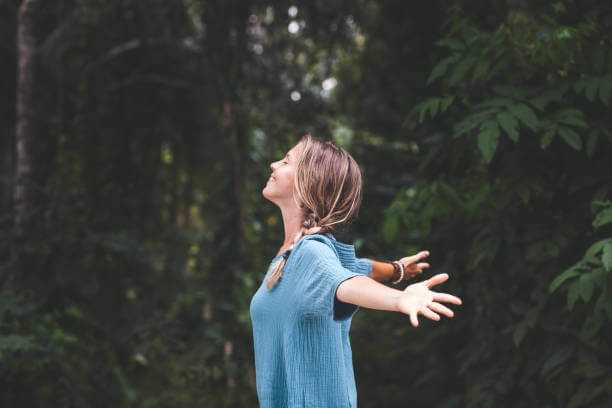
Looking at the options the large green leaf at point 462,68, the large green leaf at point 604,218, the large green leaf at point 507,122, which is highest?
the large green leaf at point 462,68

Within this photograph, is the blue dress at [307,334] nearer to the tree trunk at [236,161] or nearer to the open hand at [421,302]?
the open hand at [421,302]

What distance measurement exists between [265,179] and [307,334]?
152 inches

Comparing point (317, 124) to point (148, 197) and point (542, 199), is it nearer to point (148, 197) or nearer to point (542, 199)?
point (148, 197)

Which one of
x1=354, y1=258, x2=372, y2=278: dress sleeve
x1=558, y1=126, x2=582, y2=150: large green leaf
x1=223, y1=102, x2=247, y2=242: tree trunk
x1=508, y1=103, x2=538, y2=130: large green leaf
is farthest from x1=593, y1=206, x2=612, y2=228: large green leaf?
x1=223, y1=102, x2=247, y2=242: tree trunk

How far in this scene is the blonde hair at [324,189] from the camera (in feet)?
4.84

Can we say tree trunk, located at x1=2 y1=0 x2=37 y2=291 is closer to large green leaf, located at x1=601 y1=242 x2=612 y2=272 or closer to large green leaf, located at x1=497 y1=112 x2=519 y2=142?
large green leaf, located at x1=497 y1=112 x2=519 y2=142

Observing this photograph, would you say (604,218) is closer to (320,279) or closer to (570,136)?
(570,136)

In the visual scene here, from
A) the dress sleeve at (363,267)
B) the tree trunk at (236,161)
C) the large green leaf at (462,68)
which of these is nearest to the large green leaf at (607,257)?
the dress sleeve at (363,267)

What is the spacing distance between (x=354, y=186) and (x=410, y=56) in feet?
12.7

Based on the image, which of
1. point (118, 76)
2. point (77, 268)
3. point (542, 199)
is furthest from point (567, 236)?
point (118, 76)

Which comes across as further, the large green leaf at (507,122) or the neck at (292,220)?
the large green leaf at (507,122)

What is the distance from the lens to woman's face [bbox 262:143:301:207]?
1.57 meters

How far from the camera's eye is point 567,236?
2.51 m

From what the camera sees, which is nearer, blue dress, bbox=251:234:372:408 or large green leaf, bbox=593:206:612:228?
blue dress, bbox=251:234:372:408
